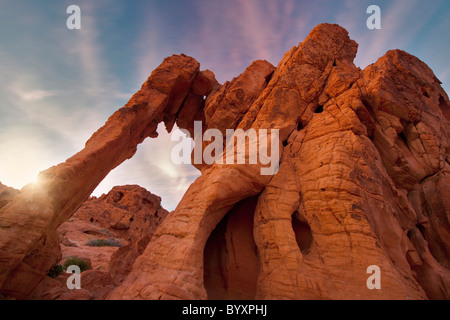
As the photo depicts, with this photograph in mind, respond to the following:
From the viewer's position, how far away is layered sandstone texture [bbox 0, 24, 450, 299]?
571cm

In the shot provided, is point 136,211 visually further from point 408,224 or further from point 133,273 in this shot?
point 408,224

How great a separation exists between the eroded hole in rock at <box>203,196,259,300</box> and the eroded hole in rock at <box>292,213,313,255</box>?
198 centimetres

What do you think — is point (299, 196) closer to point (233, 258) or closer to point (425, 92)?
point (233, 258)

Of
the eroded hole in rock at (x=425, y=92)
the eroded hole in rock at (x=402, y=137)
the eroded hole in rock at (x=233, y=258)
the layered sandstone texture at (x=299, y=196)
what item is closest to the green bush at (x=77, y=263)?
the layered sandstone texture at (x=299, y=196)

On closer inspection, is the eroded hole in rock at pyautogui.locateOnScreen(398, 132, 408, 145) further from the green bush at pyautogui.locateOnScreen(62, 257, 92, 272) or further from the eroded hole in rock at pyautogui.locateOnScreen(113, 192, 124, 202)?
the eroded hole in rock at pyautogui.locateOnScreen(113, 192, 124, 202)

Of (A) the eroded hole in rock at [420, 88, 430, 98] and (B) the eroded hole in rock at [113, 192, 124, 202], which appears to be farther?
(B) the eroded hole in rock at [113, 192, 124, 202]

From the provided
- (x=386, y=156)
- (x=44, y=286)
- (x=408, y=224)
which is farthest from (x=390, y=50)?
(x=44, y=286)

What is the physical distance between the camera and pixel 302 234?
757 centimetres

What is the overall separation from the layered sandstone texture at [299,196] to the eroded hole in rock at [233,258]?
46mm

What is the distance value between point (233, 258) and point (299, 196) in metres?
3.88

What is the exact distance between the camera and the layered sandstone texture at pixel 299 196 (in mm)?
5715

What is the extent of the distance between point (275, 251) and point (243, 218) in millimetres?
2699

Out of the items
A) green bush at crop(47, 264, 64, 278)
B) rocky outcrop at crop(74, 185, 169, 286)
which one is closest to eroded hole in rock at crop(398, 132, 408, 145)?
green bush at crop(47, 264, 64, 278)

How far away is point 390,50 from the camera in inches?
468
